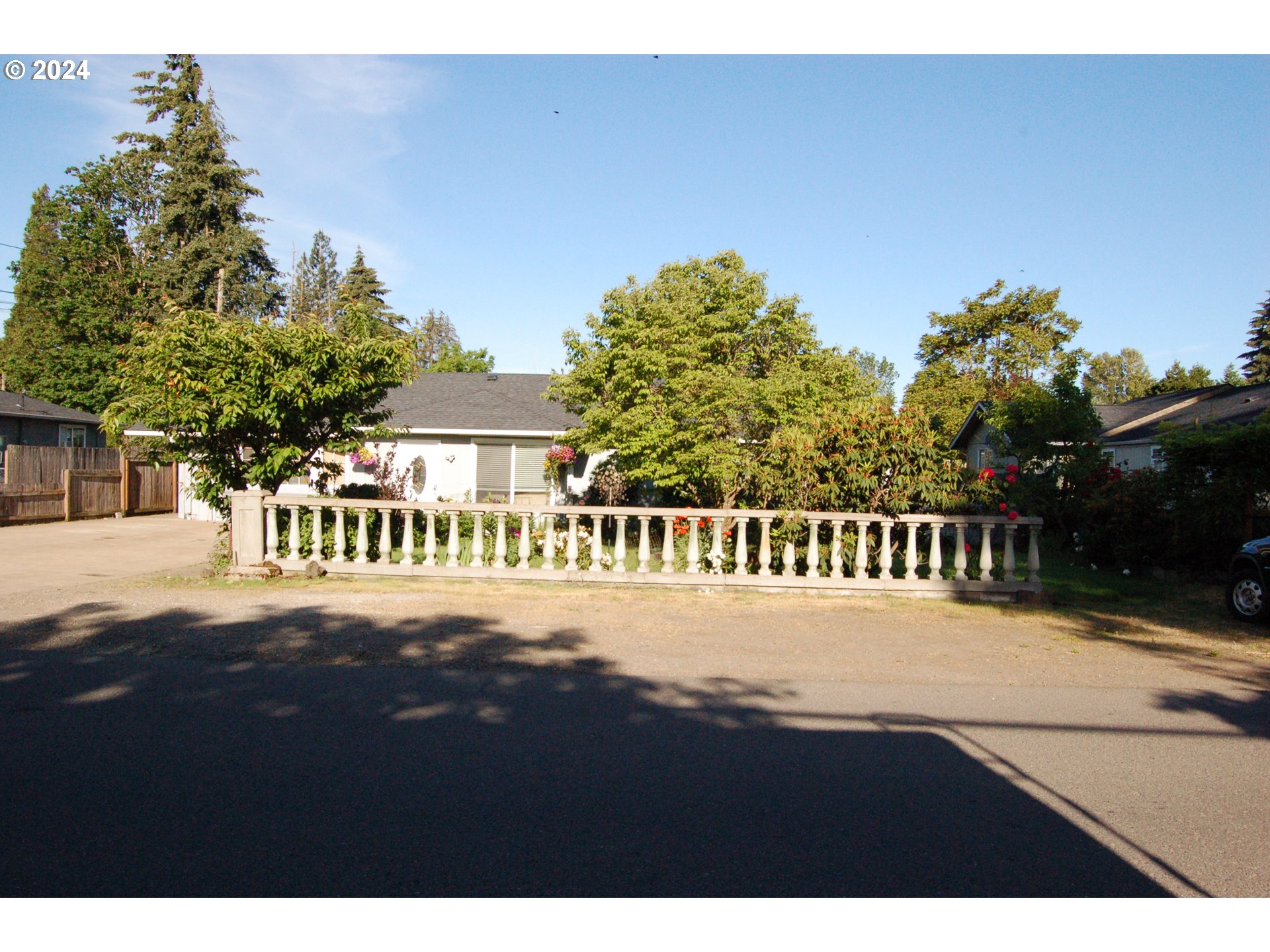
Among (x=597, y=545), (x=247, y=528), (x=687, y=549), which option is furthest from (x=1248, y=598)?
(x=247, y=528)

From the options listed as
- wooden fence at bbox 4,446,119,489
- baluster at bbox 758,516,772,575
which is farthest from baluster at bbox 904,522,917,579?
wooden fence at bbox 4,446,119,489

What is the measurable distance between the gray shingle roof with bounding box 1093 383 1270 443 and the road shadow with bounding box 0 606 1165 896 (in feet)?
65.1

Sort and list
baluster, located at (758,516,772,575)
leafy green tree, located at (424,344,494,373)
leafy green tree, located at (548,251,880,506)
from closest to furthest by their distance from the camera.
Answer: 1. baluster, located at (758,516,772,575)
2. leafy green tree, located at (548,251,880,506)
3. leafy green tree, located at (424,344,494,373)

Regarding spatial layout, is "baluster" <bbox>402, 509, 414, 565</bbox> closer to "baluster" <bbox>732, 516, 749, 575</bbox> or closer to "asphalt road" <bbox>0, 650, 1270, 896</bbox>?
"baluster" <bbox>732, 516, 749, 575</bbox>

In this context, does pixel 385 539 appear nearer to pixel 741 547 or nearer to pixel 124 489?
pixel 741 547

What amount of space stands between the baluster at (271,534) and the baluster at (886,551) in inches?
Answer: 290

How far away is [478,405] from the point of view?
872 inches

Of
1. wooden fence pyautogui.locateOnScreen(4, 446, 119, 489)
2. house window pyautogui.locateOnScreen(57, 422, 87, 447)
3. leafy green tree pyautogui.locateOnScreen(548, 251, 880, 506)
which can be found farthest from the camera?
house window pyautogui.locateOnScreen(57, 422, 87, 447)

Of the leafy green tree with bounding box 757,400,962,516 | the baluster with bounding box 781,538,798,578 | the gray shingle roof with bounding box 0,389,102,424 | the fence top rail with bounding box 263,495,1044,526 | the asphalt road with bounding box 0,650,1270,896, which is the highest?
the gray shingle roof with bounding box 0,389,102,424

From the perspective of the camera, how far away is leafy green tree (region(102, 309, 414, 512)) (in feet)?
33.6

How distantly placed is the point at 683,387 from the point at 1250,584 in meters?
7.88

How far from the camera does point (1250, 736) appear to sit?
5.08m

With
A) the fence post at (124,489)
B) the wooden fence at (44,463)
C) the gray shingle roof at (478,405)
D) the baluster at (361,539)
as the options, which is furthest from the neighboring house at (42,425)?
the baluster at (361,539)

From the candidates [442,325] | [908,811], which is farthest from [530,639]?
[442,325]
